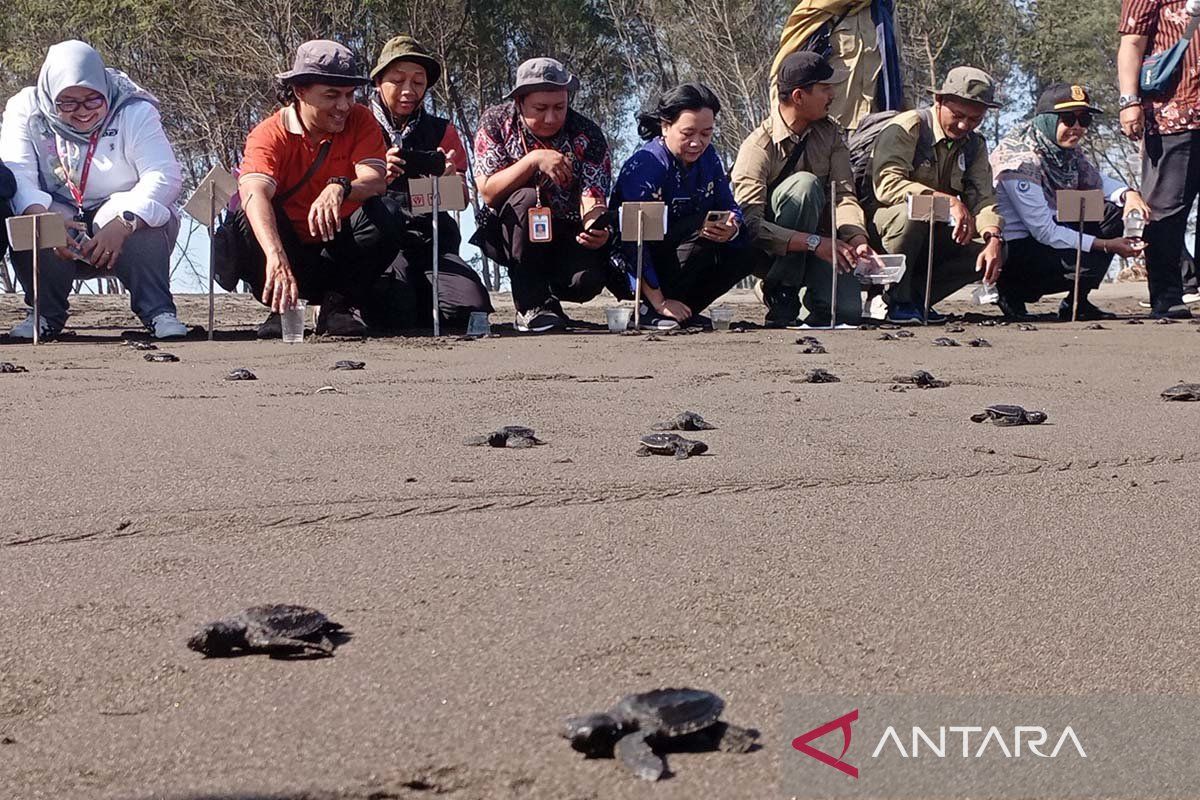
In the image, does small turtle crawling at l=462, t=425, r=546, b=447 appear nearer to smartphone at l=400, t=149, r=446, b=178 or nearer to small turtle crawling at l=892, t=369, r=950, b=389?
small turtle crawling at l=892, t=369, r=950, b=389

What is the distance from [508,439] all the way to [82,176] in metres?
4.42

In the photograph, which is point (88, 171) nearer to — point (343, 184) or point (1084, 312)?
point (343, 184)

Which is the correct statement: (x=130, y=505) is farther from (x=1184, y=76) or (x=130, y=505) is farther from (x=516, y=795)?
(x=1184, y=76)

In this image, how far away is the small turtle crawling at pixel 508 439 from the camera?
3859 mm

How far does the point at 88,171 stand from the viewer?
24.4 ft

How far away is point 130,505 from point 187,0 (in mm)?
20846

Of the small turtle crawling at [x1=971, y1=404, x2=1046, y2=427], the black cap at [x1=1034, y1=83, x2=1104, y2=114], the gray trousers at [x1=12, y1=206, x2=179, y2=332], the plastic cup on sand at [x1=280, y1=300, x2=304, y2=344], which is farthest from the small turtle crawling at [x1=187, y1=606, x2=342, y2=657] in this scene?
the black cap at [x1=1034, y1=83, x2=1104, y2=114]

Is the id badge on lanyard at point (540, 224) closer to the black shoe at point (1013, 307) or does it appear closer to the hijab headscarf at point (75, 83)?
the hijab headscarf at point (75, 83)

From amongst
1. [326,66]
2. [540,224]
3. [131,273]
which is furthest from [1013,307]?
[131,273]

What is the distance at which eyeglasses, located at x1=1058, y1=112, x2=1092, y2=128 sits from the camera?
877 centimetres

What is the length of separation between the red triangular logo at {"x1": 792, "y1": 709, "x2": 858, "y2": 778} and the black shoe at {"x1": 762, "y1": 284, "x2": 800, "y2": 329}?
6.61 meters

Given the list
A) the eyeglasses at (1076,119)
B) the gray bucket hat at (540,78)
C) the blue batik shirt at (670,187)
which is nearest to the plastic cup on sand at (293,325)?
the gray bucket hat at (540,78)

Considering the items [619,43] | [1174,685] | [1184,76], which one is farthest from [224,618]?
[619,43]

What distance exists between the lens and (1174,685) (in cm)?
202
